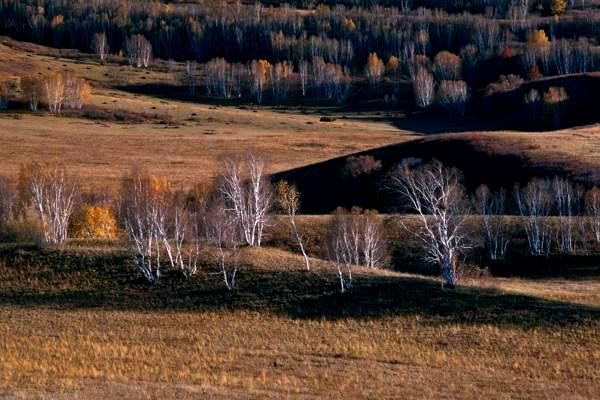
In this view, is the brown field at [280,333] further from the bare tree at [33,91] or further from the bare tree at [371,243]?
the bare tree at [33,91]

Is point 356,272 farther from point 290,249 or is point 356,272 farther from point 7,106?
point 7,106

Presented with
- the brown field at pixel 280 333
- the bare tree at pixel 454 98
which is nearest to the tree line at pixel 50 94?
the bare tree at pixel 454 98

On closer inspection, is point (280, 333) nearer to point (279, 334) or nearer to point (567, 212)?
point (279, 334)

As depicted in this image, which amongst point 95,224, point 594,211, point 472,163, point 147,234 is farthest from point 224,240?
point 472,163

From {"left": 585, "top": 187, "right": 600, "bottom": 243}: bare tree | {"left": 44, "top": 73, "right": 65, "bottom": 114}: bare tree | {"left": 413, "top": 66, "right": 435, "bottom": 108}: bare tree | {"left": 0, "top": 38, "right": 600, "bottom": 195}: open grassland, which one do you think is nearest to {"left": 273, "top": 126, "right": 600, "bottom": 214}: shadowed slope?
{"left": 0, "top": 38, "right": 600, "bottom": 195}: open grassland

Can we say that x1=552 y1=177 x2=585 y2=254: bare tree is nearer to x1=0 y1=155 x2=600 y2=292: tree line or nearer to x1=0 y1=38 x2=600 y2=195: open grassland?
x1=0 y1=155 x2=600 y2=292: tree line

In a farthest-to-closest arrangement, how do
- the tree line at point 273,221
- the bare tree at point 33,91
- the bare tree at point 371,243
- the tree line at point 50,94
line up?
1. the tree line at point 50,94
2. the bare tree at point 33,91
3. the bare tree at point 371,243
4. the tree line at point 273,221
